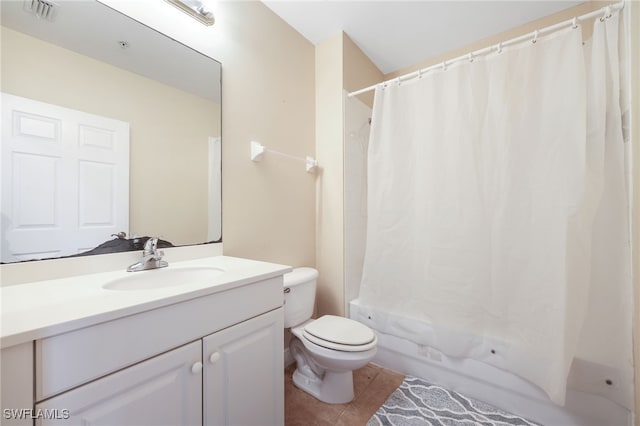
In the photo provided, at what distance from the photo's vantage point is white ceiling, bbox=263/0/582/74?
167 centimetres

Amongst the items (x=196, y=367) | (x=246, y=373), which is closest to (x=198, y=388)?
(x=196, y=367)

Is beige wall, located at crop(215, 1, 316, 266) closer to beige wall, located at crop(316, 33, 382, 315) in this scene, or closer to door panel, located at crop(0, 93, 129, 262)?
beige wall, located at crop(316, 33, 382, 315)

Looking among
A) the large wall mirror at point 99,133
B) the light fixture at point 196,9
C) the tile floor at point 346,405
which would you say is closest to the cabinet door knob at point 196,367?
the large wall mirror at point 99,133

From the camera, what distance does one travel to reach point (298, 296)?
5.00 ft

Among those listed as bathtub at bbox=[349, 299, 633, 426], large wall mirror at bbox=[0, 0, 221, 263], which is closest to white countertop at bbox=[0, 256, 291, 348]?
large wall mirror at bbox=[0, 0, 221, 263]

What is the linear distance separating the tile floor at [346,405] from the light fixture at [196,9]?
2.04 metres

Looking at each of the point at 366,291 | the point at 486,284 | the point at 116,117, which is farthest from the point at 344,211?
the point at 116,117

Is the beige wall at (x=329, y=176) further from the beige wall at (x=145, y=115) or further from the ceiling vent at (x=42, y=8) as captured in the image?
the ceiling vent at (x=42, y=8)

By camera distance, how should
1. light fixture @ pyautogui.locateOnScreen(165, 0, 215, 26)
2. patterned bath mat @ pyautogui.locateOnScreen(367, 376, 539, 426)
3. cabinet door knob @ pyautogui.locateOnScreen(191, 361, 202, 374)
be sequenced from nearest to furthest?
cabinet door knob @ pyautogui.locateOnScreen(191, 361, 202, 374) → light fixture @ pyautogui.locateOnScreen(165, 0, 215, 26) → patterned bath mat @ pyautogui.locateOnScreen(367, 376, 539, 426)

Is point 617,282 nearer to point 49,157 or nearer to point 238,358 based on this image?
point 238,358

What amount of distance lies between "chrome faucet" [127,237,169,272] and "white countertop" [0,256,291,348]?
0.04 metres

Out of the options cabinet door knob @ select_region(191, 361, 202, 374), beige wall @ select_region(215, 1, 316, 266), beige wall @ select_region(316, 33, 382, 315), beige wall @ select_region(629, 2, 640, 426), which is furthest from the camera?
beige wall @ select_region(316, 33, 382, 315)

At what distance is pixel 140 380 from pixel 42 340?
25 cm

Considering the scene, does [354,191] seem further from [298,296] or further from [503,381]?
[503,381]
